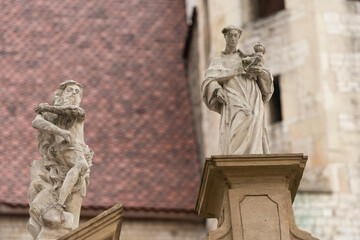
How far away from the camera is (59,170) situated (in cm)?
960

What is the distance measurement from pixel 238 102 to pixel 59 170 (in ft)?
5.93

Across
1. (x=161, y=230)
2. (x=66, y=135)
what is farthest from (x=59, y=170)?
(x=161, y=230)

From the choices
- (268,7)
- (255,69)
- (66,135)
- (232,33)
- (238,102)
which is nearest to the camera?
(66,135)

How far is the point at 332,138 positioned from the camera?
16.0 m

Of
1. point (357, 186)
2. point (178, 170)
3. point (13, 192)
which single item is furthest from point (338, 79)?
point (13, 192)

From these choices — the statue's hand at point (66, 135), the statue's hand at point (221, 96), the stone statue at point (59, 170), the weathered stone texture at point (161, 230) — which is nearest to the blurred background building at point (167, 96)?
the weathered stone texture at point (161, 230)

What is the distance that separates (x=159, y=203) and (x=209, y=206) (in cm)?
707

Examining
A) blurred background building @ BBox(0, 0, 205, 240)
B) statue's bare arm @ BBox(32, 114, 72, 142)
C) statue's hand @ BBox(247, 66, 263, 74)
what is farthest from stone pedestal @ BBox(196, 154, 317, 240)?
blurred background building @ BBox(0, 0, 205, 240)

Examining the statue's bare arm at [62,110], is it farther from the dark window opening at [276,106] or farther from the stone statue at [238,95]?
the dark window opening at [276,106]

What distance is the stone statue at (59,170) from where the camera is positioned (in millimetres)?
9203

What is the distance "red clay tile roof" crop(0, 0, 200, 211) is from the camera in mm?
17078

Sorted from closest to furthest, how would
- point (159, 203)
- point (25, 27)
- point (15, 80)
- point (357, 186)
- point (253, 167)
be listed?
point (253, 167) < point (357, 186) < point (159, 203) < point (15, 80) < point (25, 27)

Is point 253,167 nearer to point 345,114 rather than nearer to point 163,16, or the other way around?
point 345,114

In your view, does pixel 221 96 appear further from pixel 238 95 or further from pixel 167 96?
pixel 167 96
